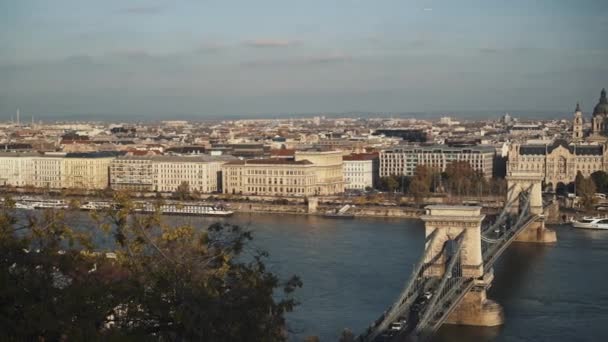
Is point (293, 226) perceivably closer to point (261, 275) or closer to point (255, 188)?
point (255, 188)

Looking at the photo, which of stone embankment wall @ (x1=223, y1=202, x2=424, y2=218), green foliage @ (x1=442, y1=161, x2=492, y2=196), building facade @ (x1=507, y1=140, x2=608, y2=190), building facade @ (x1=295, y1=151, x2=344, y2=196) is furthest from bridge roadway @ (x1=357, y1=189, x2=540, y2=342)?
building facade @ (x1=507, y1=140, x2=608, y2=190)

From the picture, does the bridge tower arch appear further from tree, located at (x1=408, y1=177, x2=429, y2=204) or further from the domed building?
the domed building

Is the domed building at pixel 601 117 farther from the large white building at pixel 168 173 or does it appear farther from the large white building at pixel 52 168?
the large white building at pixel 52 168

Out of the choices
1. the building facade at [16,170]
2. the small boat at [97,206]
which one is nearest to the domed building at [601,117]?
the building facade at [16,170]

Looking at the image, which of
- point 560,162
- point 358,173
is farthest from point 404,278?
point 358,173

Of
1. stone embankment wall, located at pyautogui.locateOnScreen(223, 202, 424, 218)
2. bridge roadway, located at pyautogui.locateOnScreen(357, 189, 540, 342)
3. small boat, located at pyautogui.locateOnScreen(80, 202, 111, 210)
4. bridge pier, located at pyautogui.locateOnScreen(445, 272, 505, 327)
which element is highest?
small boat, located at pyautogui.locateOnScreen(80, 202, 111, 210)

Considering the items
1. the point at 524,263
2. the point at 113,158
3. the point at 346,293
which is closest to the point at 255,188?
the point at 113,158
